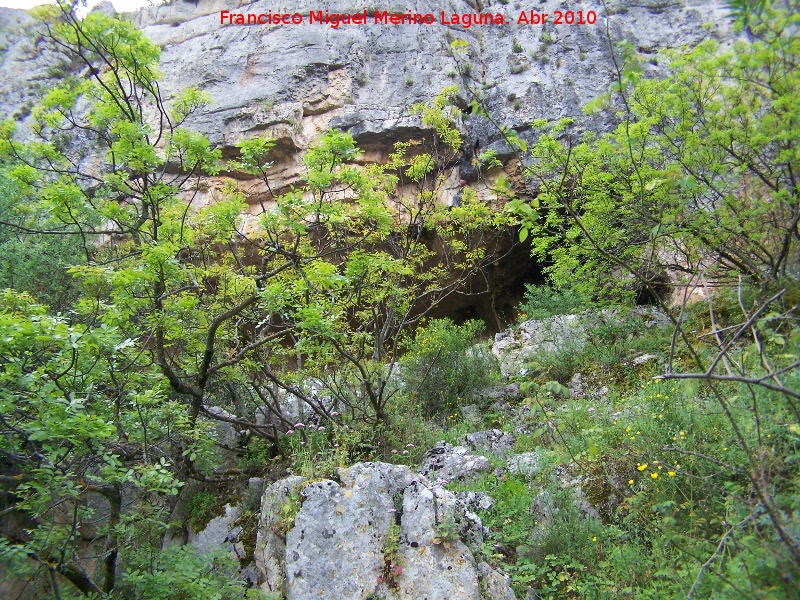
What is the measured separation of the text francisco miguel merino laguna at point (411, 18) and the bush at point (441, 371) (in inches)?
398

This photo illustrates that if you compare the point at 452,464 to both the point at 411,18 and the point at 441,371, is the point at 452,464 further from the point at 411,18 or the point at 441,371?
the point at 411,18

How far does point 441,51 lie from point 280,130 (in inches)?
193

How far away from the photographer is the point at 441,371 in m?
8.16

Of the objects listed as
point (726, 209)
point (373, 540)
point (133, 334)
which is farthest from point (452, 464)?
point (726, 209)

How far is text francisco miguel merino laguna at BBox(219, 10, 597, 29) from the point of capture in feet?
45.0

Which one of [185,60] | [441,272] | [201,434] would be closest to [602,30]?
[441,272]

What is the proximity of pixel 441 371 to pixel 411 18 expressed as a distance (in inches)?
430

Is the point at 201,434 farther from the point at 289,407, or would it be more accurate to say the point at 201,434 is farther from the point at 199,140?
the point at 199,140

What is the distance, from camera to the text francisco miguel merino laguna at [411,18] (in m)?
13.7

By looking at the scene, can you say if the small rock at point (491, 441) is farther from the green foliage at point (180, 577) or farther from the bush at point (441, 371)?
the green foliage at point (180, 577)

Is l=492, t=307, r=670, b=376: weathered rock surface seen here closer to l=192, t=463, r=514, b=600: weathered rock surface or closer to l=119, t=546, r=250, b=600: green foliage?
l=192, t=463, r=514, b=600: weathered rock surface

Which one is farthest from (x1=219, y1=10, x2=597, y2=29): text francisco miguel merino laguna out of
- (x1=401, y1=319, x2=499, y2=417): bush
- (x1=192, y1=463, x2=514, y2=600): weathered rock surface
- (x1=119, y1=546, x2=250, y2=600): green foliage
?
(x1=119, y1=546, x2=250, y2=600): green foliage

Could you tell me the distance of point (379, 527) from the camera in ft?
13.5

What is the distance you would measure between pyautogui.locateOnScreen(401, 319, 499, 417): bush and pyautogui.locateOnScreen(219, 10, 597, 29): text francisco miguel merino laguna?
33.1 ft
